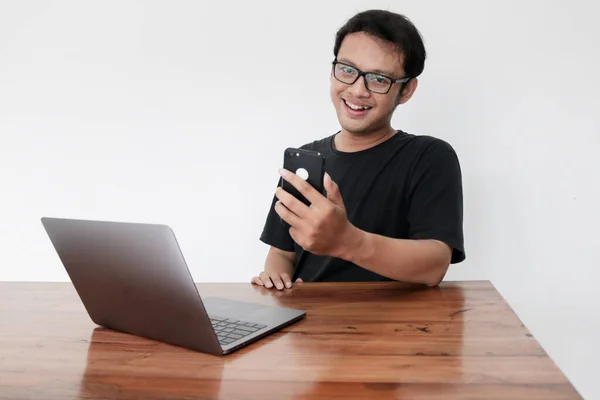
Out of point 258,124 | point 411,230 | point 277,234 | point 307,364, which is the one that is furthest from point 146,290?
point 258,124

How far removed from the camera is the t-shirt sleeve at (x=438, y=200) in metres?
1.44

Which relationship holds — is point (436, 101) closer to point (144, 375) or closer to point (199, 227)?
point (199, 227)

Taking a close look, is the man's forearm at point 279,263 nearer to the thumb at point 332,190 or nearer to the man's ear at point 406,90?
the man's ear at point 406,90

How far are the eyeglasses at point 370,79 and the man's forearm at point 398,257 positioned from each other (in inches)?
19.1

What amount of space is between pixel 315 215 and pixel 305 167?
0.09m

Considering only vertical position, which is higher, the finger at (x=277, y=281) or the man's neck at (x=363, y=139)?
the man's neck at (x=363, y=139)

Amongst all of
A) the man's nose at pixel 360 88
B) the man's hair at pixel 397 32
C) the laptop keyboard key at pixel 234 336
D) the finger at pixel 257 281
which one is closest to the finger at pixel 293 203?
the laptop keyboard key at pixel 234 336

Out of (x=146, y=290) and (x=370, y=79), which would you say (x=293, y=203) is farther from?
(x=370, y=79)

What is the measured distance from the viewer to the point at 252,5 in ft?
7.57

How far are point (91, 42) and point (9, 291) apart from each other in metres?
1.37

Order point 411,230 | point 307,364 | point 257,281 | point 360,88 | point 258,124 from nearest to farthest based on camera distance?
point 307,364 < point 257,281 < point 411,230 < point 360,88 < point 258,124

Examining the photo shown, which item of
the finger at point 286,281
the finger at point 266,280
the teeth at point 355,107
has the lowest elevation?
the finger at point 266,280

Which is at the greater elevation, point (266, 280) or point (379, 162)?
point (379, 162)

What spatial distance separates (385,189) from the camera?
1.69 meters
